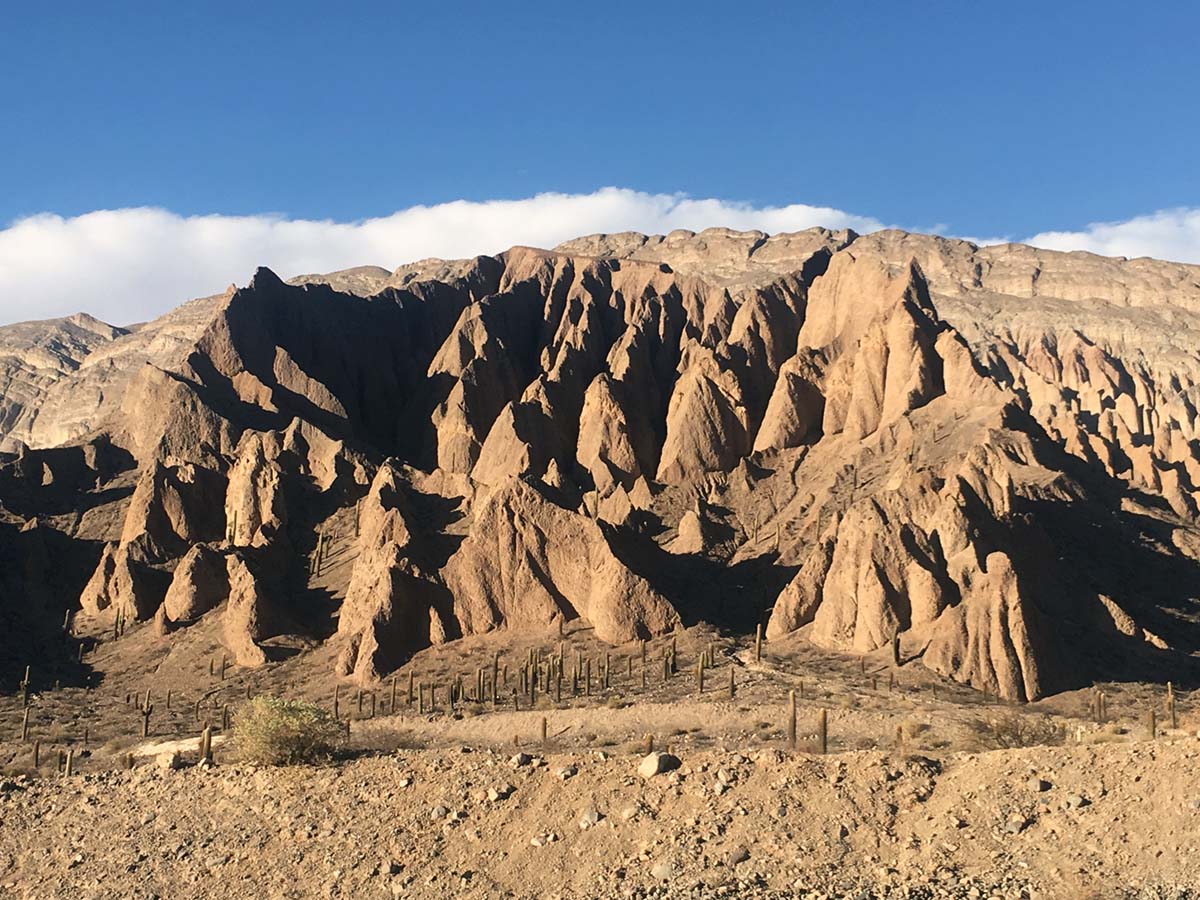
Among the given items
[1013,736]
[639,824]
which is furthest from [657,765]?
[1013,736]

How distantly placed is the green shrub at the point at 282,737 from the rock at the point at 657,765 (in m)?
7.55

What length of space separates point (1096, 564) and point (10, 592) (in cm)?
6328

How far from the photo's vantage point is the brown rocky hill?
50344 millimetres

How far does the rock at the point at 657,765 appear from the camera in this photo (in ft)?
63.8

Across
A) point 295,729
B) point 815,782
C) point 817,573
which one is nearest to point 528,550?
point 817,573

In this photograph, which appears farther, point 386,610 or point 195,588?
point 195,588

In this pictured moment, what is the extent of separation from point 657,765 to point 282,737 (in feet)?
27.7

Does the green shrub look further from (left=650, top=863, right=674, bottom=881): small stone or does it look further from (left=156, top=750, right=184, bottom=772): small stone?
(left=650, top=863, right=674, bottom=881): small stone

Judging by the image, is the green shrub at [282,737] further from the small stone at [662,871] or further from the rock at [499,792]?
the small stone at [662,871]

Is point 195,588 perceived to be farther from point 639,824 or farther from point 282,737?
point 639,824

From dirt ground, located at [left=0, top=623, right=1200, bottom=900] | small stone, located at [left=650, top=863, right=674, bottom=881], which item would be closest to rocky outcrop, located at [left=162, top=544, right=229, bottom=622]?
dirt ground, located at [left=0, top=623, right=1200, bottom=900]

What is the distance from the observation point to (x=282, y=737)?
2256 cm

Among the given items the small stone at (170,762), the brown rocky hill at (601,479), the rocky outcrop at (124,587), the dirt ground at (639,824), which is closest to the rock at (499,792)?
the dirt ground at (639,824)

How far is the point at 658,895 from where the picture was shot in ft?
53.4
